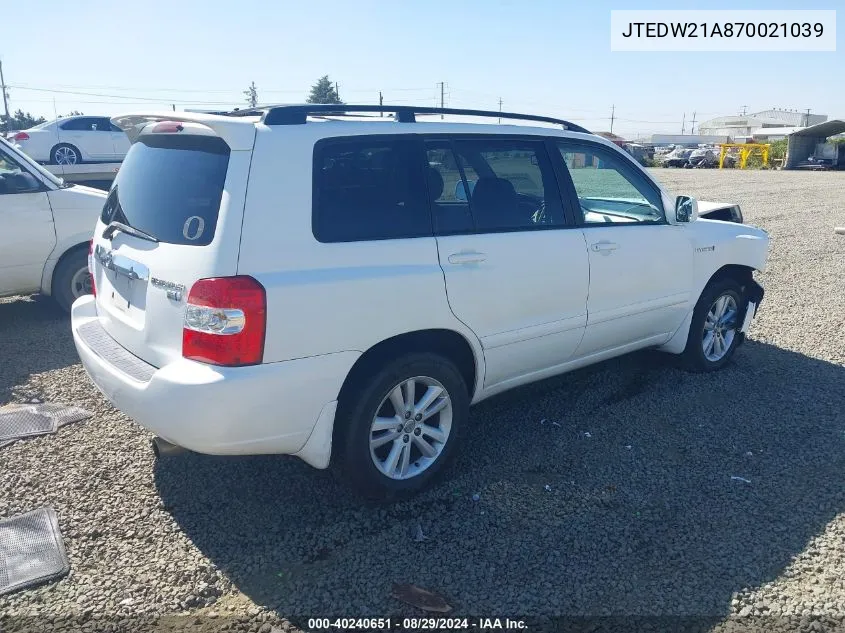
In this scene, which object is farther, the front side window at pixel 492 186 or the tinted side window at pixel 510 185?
the tinted side window at pixel 510 185

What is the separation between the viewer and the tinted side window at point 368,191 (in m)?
3.08

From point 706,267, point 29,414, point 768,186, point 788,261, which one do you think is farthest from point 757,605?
point 768,186

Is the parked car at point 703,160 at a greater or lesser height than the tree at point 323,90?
lesser

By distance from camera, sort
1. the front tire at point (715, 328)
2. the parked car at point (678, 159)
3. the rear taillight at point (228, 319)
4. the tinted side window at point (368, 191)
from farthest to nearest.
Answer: the parked car at point (678, 159) < the front tire at point (715, 328) < the tinted side window at point (368, 191) < the rear taillight at point (228, 319)

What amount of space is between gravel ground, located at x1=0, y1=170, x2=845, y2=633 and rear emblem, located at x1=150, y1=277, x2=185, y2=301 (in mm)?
1175

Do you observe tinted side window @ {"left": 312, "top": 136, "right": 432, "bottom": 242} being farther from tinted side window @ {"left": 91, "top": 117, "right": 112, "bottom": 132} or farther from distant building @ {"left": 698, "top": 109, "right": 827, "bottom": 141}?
distant building @ {"left": 698, "top": 109, "right": 827, "bottom": 141}

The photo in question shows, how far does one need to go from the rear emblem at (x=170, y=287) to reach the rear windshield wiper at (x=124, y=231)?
223 millimetres

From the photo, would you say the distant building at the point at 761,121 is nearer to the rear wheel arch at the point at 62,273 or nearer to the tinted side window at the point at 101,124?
the tinted side window at the point at 101,124

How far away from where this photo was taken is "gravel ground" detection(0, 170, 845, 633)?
279 centimetres

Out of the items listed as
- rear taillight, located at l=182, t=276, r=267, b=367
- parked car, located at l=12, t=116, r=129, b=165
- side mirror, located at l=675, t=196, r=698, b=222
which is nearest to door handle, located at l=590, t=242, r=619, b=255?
side mirror, located at l=675, t=196, r=698, b=222

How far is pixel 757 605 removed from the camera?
2783mm

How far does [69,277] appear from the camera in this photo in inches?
255

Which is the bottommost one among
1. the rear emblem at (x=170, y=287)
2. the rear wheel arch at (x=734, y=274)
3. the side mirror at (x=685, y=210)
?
the rear wheel arch at (x=734, y=274)

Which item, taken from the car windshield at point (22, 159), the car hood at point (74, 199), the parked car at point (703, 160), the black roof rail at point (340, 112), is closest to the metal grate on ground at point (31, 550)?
the black roof rail at point (340, 112)
